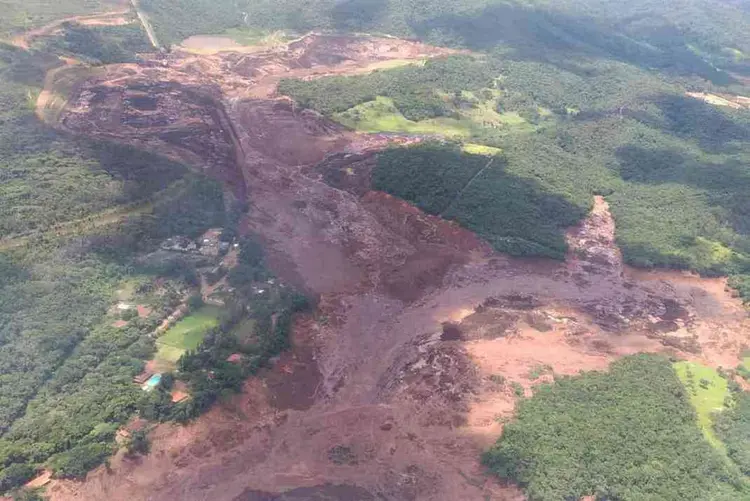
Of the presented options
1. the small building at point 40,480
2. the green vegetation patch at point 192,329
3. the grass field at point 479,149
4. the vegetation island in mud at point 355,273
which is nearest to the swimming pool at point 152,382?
the vegetation island in mud at point 355,273

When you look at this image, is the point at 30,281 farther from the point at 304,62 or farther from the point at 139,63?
the point at 304,62

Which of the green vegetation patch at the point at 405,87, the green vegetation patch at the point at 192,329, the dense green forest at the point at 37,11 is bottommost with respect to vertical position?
the green vegetation patch at the point at 192,329

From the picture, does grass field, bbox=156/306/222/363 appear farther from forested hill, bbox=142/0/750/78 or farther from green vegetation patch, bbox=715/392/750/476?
forested hill, bbox=142/0/750/78

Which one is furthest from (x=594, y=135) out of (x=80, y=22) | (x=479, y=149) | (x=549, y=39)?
(x=80, y=22)

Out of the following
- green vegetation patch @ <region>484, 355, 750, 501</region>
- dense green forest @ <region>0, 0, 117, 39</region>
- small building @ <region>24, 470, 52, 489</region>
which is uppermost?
dense green forest @ <region>0, 0, 117, 39</region>

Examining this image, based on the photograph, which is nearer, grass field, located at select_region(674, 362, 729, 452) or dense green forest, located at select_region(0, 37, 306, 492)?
dense green forest, located at select_region(0, 37, 306, 492)

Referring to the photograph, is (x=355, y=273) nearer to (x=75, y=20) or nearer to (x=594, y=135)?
(x=594, y=135)

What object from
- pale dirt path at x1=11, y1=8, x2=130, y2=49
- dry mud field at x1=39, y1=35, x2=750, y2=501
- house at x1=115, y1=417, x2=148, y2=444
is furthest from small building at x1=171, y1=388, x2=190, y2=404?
pale dirt path at x1=11, y1=8, x2=130, y2=49

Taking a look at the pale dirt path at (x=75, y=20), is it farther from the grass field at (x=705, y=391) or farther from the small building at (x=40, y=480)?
the grass field at (x=705, y=391)
